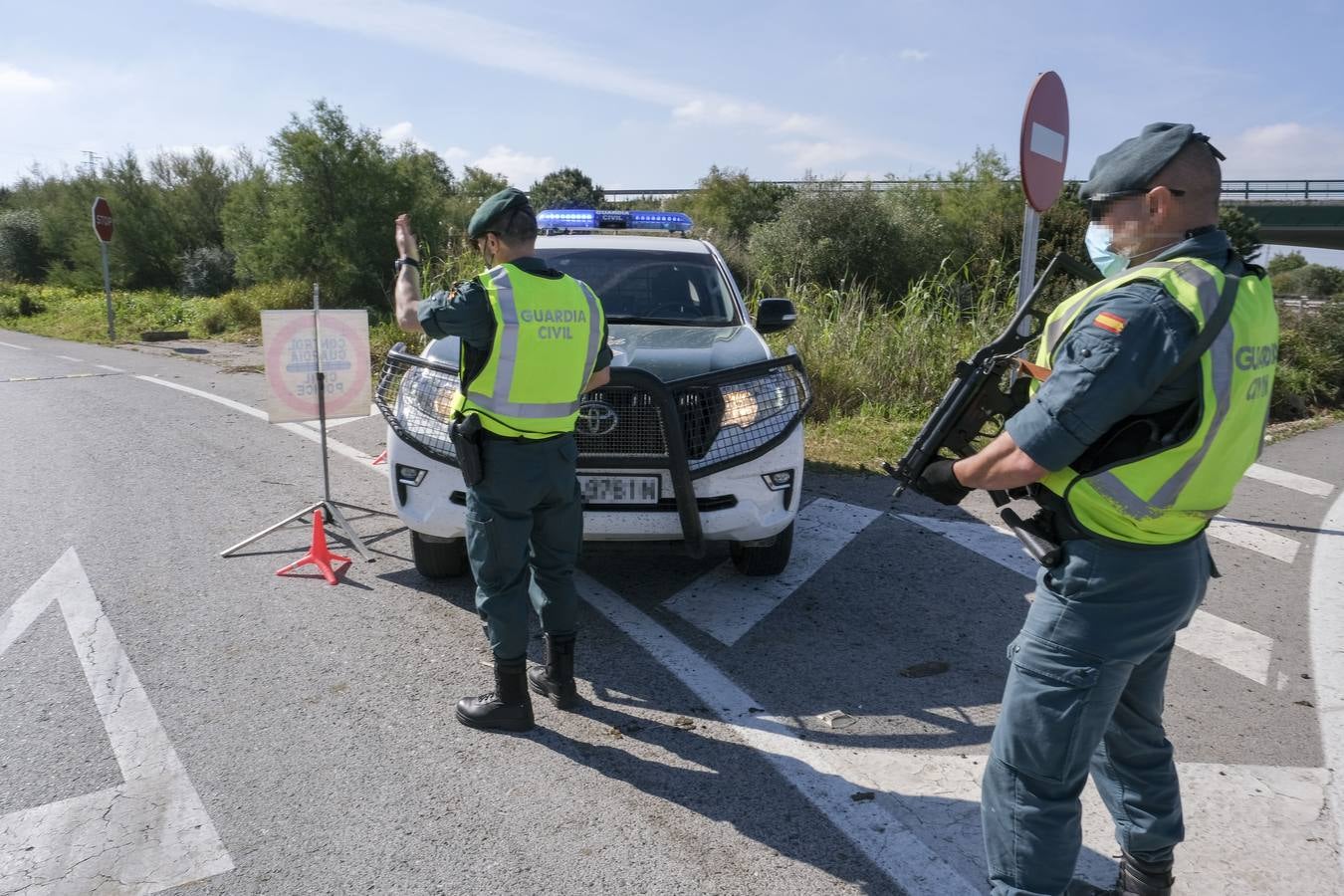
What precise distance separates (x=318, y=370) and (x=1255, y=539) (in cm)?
638

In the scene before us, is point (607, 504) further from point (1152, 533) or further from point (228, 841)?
point (1152, 533)

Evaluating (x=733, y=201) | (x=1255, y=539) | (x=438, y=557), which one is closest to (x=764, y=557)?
(x=438, y=557)

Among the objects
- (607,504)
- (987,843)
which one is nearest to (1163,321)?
(987,843)

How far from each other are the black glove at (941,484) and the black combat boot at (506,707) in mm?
1737

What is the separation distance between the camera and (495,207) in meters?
3.32

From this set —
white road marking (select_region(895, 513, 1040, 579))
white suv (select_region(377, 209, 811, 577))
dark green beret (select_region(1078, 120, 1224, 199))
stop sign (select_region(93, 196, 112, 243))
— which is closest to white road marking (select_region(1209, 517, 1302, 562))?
white road marking (select_region(895, 513, 1040, 579))

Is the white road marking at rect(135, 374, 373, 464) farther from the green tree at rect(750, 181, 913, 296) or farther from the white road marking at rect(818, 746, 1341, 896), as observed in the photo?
the green tree at rect(750, 181, 913, 296)

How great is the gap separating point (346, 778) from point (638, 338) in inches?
109

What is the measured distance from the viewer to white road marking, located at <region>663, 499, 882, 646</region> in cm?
453

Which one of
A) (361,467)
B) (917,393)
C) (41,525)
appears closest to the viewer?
(41,525)

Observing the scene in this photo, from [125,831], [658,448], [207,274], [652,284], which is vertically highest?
[652,284]

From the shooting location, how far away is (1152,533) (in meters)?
2.10

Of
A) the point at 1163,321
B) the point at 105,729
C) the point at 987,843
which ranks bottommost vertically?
the point at 105,729

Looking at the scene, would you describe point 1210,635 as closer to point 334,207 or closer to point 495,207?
point 495,207
